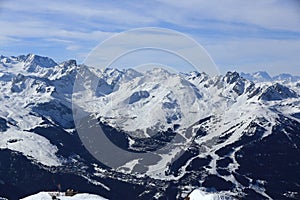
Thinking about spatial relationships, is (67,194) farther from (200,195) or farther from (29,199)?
(200,195)

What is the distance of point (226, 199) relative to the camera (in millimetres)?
85188

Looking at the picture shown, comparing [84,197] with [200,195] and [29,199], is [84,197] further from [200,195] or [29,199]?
[200,195]

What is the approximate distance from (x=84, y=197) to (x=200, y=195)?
19270mm

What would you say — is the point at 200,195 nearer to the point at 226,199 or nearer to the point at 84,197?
the point at 226,199

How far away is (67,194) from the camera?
8662 cm

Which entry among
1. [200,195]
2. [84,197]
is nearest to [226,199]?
[200,195]

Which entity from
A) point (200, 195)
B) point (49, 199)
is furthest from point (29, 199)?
point (200, 195)

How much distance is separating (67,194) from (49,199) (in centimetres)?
520

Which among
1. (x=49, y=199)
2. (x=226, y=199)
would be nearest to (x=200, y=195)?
(x=226, y=199)

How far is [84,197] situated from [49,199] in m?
5.98

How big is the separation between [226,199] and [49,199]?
2904 cm

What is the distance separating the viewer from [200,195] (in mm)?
85125

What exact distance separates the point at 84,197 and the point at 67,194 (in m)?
3.64

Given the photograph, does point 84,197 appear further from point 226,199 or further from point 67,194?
point 226,199
